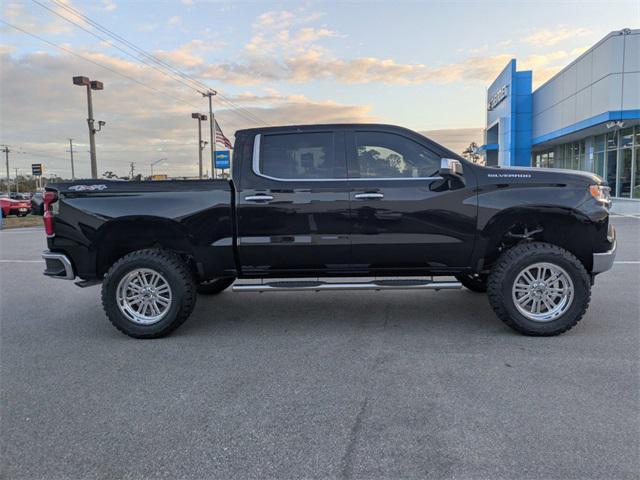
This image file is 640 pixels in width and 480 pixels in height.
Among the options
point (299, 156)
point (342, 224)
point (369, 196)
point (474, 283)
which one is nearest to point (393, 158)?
point (369, 196)

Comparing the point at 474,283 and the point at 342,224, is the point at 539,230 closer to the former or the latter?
the point at 474,283

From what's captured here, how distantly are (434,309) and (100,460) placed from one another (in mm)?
4164

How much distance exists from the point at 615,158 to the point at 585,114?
2.88 m

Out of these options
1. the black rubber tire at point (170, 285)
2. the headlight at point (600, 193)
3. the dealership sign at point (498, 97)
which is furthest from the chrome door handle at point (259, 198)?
the dealership sign at point (498, 97)

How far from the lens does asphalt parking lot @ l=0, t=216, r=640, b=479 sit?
9.43 feet

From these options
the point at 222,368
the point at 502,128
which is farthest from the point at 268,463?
the point at 502,128

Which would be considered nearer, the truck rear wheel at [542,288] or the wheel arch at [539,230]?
the truck rear wheel at [542,288]

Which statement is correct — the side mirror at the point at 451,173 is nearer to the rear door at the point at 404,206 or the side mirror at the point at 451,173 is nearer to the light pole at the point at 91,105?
the rear door at the point at 404,206

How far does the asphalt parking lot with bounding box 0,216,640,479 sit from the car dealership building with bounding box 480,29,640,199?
862 inches

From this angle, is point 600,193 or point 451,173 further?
point 600,193

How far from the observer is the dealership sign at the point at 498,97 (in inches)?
1534

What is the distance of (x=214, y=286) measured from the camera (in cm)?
694

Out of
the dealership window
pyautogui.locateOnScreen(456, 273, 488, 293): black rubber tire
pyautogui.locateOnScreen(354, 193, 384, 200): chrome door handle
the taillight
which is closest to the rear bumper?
the taillight

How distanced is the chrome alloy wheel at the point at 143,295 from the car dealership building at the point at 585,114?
24.2 meters
